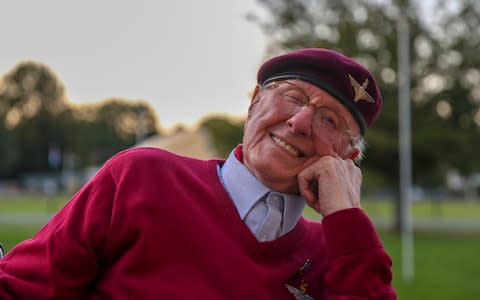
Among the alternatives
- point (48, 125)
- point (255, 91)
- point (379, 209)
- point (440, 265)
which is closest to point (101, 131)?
point (48, 125)

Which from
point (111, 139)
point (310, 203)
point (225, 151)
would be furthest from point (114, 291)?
point (111, 139)

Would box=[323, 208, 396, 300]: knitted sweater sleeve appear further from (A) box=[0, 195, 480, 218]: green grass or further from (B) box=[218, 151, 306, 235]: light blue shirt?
(A) box=[0, 195, 480, 218]: green grass

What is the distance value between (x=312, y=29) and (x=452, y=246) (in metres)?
7.54

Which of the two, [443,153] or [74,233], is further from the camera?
[443,153]

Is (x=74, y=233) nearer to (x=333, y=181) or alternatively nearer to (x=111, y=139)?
(x=333, y=181)

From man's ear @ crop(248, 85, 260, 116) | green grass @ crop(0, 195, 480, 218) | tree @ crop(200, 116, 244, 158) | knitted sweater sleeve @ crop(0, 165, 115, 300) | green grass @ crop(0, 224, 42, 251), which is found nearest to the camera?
knitted sweater sleeve @ crop(0, 165, 115, 300)

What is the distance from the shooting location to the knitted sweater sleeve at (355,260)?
1.51 m

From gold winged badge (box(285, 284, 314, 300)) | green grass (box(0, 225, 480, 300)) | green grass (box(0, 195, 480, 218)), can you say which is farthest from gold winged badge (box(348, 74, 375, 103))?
green grass (box(0, 195, 480, 218))

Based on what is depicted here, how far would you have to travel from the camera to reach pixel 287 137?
1.58 metres

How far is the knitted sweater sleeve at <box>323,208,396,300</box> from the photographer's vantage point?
151 cm

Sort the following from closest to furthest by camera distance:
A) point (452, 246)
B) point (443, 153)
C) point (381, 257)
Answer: point (381, 257) → point (452, 246) → point (443, 153)

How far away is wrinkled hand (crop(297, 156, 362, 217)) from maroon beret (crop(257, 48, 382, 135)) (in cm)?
14

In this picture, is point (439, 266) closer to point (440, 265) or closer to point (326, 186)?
point (440, 265)

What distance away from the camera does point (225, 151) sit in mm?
18500
